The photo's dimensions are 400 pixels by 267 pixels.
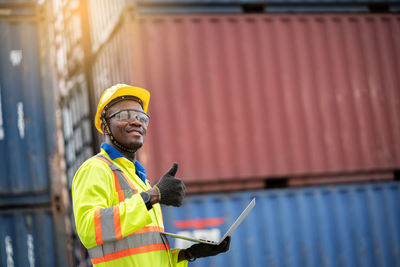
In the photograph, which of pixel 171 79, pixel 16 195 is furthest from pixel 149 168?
pixel 16 195

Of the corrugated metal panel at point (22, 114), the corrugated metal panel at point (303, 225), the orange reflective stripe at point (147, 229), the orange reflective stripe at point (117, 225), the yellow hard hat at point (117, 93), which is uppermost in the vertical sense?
the corrugated metal panel at point (22, 114)

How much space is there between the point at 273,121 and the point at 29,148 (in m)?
3.48

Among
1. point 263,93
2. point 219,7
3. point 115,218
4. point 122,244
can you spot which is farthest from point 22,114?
point 115,218

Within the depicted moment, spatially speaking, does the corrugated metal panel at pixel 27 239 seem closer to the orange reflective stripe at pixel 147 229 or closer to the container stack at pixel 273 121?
the container stack at pixel 273 121

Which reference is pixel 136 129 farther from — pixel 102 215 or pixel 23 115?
pixel 23 115

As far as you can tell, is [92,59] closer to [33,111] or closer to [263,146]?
[33,111]

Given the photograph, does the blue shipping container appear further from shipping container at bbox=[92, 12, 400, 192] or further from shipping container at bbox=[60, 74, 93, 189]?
shipping container at bbox=[60, 74, 93, 189]

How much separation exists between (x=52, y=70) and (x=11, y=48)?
2.16ft

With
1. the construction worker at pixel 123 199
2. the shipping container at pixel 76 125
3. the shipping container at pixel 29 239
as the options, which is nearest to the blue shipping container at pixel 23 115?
the shipping container at pixel 29 239

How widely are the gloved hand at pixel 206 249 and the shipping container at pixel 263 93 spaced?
333 centimetres

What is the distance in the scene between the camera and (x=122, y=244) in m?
2.47

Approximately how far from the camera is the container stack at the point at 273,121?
6512mm

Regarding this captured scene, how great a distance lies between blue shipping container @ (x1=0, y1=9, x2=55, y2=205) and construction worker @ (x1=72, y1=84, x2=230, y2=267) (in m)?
4.02

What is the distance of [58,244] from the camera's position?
6508 millimetres
